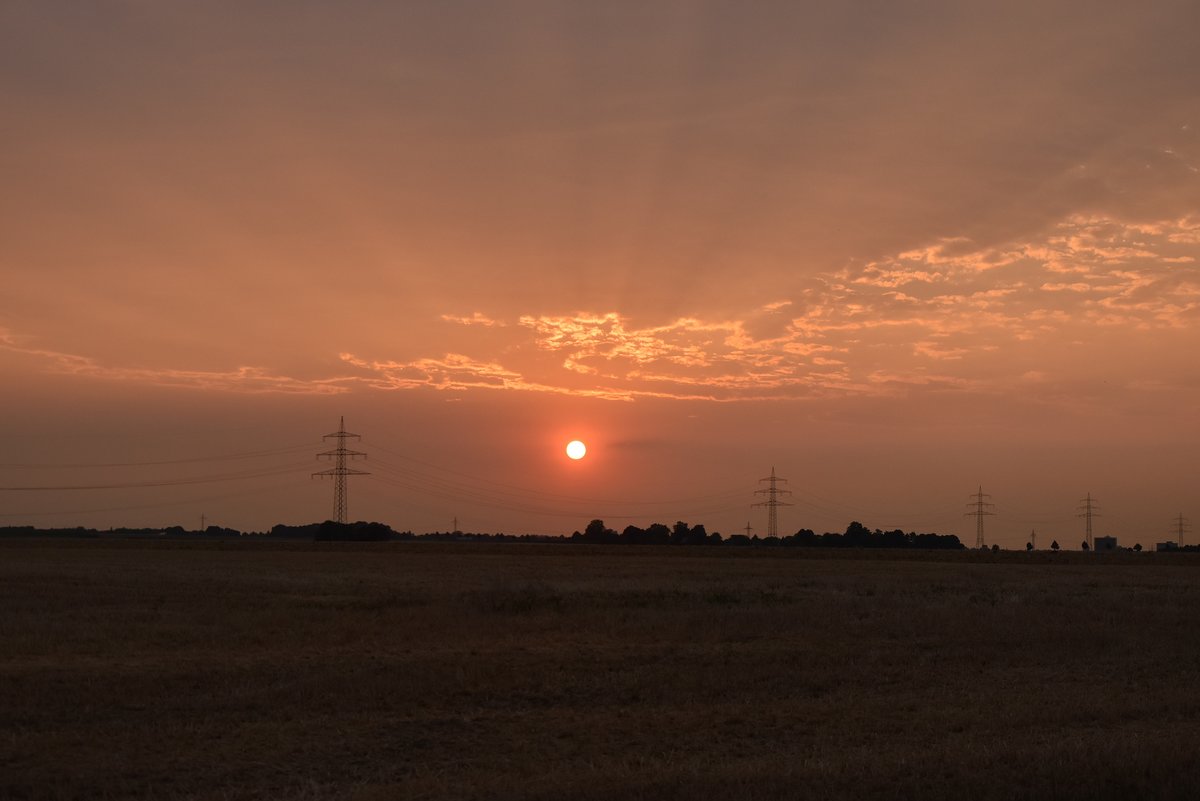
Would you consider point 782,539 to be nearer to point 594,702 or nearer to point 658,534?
point 658,534

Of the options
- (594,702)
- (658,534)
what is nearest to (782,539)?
(658,534)

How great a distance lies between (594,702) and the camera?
19453mm

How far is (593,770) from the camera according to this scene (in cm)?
1385

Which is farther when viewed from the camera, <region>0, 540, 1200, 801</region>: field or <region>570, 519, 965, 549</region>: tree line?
<region>570, 519, 965, 549</region>: tree line

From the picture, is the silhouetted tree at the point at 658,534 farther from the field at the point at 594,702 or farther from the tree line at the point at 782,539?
the field at the point at 594,702

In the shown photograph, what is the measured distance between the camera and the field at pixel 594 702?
13.3 metres

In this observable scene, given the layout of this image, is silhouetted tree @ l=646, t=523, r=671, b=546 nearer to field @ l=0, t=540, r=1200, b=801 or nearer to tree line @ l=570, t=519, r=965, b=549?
tree line @ l=570, t=519, r=965, b=549

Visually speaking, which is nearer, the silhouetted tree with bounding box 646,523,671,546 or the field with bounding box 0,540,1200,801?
the field with bounding box 0,540,1200,801

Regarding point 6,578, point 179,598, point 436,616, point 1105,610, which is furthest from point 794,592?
point 6,578

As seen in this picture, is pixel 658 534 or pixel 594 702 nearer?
pixel 594 702

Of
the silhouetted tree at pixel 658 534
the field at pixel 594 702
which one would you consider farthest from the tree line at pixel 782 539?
the field at pixel 594 702

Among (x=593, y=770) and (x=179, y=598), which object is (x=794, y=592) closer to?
(x=179, y=598)

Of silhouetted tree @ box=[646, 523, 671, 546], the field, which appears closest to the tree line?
silhouetted tree @ box=[646, 523, 671, 546]

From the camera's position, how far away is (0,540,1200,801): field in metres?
13.3
